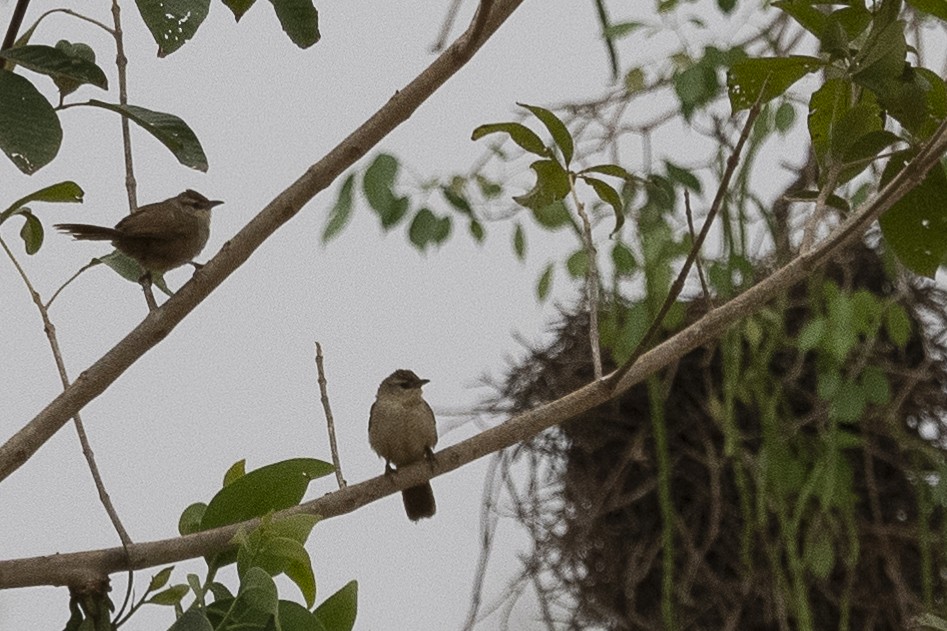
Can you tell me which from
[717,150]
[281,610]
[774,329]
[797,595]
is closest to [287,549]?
[281,610]

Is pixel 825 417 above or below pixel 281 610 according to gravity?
above

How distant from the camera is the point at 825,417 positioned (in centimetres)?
195

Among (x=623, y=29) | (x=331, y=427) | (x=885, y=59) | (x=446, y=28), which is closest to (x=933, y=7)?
(x=885, y=59)

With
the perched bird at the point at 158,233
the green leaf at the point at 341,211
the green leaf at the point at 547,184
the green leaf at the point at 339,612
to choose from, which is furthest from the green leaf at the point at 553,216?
the green leaf at the point at 339,612

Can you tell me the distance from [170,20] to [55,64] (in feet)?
0.23

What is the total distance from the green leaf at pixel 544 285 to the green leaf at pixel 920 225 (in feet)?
4.07

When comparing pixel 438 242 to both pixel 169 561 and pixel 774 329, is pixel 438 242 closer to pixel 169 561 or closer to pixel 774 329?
pixel 774 329

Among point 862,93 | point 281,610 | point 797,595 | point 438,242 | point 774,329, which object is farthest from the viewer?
point 438,242

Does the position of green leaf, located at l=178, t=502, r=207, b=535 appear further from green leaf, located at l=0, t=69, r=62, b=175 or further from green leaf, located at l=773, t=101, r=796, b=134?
green leaf, located at l=773, t=101, r=796, b=134

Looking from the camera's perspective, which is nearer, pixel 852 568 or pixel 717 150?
pixel 852 568

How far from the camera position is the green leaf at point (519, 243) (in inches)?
84.6

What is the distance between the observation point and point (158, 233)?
1.16 m

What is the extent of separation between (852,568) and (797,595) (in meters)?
0.11

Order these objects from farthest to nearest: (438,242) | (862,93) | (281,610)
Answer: (438,242), (862,93), (281,610)
